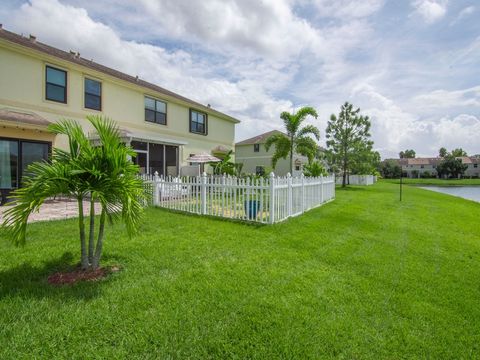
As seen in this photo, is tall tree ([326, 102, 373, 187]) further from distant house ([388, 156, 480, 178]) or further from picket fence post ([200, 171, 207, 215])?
distant house ([388, 156, 480, 178])

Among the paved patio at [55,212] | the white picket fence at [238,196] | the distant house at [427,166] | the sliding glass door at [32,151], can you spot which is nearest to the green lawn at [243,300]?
the white picket fence at [238,196]

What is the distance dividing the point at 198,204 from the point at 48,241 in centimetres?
431

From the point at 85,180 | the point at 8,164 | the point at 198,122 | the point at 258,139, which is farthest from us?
the point at 258,139

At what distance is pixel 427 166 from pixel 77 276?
103 m

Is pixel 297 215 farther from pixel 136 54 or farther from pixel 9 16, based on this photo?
pixel 9 16

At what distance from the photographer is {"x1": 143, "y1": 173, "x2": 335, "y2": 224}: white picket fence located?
7441 mm

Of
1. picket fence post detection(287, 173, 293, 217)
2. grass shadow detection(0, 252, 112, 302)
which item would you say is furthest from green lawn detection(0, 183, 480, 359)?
picket fence post detection(287, 173, 293, 217)

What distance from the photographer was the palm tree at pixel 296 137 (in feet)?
54.4

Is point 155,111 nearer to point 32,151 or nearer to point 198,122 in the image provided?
point 198,122

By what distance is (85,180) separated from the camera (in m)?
3.70

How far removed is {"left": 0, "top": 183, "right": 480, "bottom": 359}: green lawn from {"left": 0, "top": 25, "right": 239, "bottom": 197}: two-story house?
6.61m

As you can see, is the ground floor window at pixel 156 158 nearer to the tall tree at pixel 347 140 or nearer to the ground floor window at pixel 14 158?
the ground floor window at pixel 14 158

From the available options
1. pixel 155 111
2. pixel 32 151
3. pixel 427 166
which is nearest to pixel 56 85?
pixel 32 151

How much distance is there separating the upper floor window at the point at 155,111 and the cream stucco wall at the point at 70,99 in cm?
27
